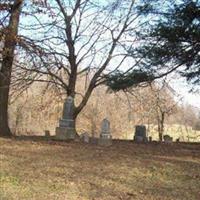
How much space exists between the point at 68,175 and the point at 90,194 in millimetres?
1202

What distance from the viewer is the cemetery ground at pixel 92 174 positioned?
7.44m

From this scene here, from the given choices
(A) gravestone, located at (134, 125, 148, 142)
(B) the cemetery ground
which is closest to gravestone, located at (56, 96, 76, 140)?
(B) the cemetery ground

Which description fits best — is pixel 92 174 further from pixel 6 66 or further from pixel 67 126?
pixel 6 66

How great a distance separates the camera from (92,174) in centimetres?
879

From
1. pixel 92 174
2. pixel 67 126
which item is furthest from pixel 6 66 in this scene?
pixel 92 174

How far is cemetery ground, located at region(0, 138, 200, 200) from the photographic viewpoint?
7441mm

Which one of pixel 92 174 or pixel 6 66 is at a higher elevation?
pixel 6 66

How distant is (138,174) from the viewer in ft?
30.0

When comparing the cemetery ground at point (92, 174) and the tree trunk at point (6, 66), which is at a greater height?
the tree trunk at point (6, 66)

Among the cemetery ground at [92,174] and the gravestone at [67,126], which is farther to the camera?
the gravestone at [67,126]

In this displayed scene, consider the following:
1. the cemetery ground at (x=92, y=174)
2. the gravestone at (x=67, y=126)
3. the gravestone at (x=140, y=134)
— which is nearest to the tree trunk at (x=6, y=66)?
the gravestone at (x=67, y=126)

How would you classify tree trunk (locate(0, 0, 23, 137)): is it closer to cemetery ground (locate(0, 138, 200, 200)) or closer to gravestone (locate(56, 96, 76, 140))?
gravestone (locate(56, 96, 76, 140))

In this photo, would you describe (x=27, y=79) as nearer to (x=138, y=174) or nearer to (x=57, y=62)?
(x=57, y=62)

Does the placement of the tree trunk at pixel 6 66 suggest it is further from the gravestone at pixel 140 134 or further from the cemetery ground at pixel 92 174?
the gravestone at pixel 140 134
